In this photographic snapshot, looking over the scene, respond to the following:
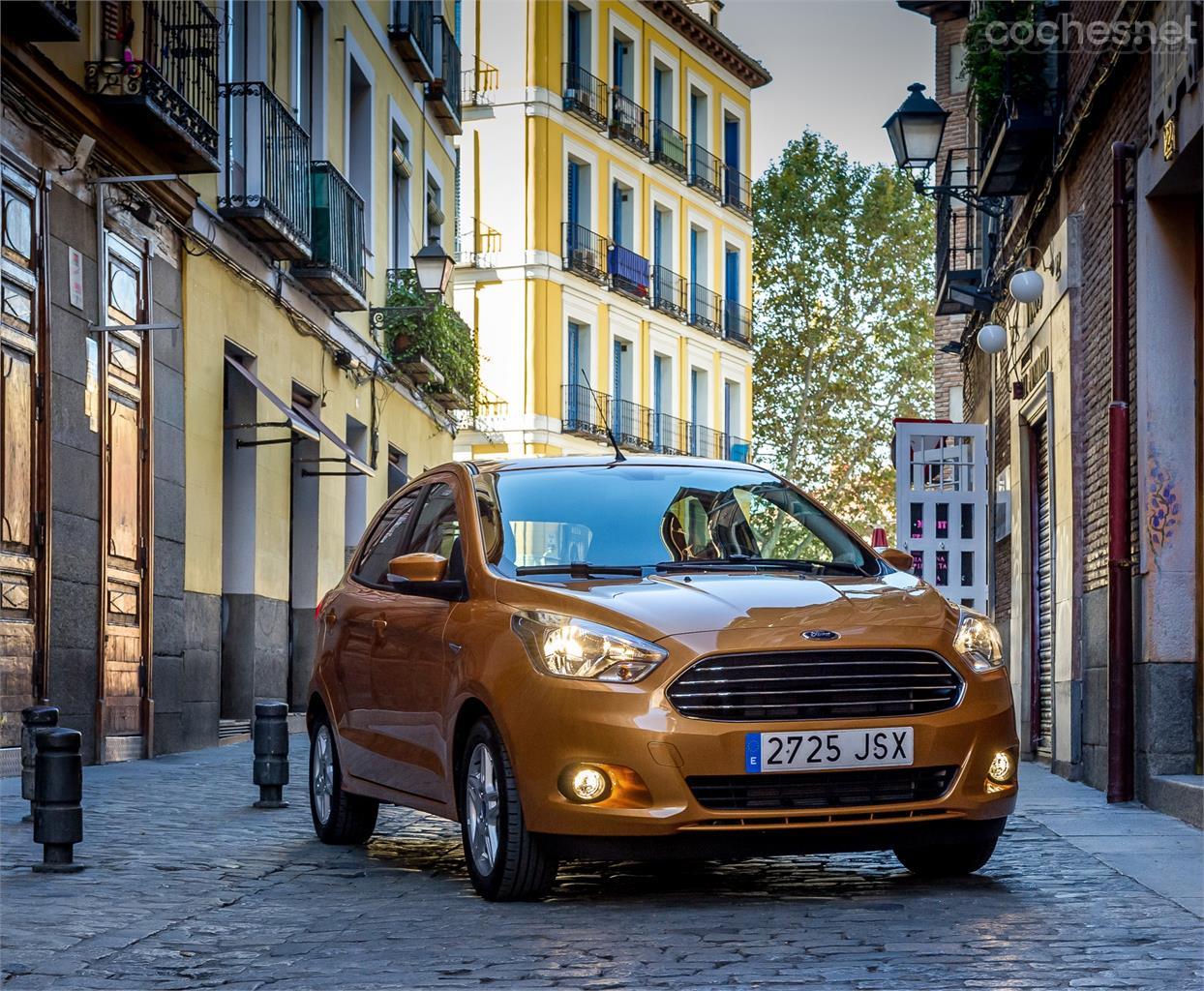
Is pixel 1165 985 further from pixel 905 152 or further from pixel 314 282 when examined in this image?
pixel 314 282

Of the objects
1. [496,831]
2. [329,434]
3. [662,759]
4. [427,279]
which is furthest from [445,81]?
[662,759]

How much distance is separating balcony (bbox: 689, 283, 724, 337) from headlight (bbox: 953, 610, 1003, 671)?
1579 inches

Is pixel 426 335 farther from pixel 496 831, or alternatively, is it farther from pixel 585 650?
pixel 585 650

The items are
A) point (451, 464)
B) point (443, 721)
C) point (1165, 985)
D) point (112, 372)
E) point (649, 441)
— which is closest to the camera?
point (1165, 985)

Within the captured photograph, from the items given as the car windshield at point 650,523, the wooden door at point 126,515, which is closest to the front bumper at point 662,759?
the car windshield at point 650,523

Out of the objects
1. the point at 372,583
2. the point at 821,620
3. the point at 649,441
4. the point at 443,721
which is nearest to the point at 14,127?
the point at 372,583

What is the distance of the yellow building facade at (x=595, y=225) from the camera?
137 ft

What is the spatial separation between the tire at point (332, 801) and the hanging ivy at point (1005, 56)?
321 inches

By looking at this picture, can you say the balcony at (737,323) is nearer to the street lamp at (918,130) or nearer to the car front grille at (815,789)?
the street lamp at (918,130)

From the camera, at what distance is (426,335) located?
26.3 meters

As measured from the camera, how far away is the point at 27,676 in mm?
13164

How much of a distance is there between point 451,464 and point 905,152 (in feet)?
38.3

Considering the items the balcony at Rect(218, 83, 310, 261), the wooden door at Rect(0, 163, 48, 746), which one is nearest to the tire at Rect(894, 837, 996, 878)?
the wooden door at Rect(0, 163, 48, 746)

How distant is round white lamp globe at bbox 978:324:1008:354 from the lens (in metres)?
18.9
